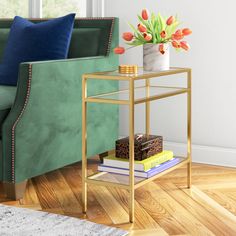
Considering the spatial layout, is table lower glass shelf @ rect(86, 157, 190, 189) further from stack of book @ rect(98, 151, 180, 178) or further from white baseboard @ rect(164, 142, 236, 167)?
white baseboard @ rect(164, 142, 236, 167)

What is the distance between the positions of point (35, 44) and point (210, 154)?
1.26m

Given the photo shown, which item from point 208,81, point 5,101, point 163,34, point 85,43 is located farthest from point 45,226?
point 208,81

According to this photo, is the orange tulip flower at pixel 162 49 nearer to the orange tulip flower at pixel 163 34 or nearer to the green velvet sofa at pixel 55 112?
the orange tulip flower at pixel 163 34

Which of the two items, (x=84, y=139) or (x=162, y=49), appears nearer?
(x=84, y=139)

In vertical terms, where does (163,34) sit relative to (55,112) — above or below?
above

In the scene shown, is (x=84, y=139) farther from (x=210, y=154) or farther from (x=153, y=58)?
(x=210, y=154)

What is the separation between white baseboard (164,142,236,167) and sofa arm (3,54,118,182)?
529 millimetres

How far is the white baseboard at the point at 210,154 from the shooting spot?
3560 mm

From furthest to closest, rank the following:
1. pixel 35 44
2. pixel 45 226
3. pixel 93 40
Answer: pixel 93 40
pixel 35 44
pixel 45 226

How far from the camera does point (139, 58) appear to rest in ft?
12.6

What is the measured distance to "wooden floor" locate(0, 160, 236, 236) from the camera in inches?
100

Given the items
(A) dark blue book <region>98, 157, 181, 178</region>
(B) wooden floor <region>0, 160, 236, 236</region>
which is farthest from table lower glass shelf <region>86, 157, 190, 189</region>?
(B) wooden floor <region>0, 160, 236, 236</region>

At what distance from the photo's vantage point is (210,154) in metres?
3.62

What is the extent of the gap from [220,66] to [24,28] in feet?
3.88
